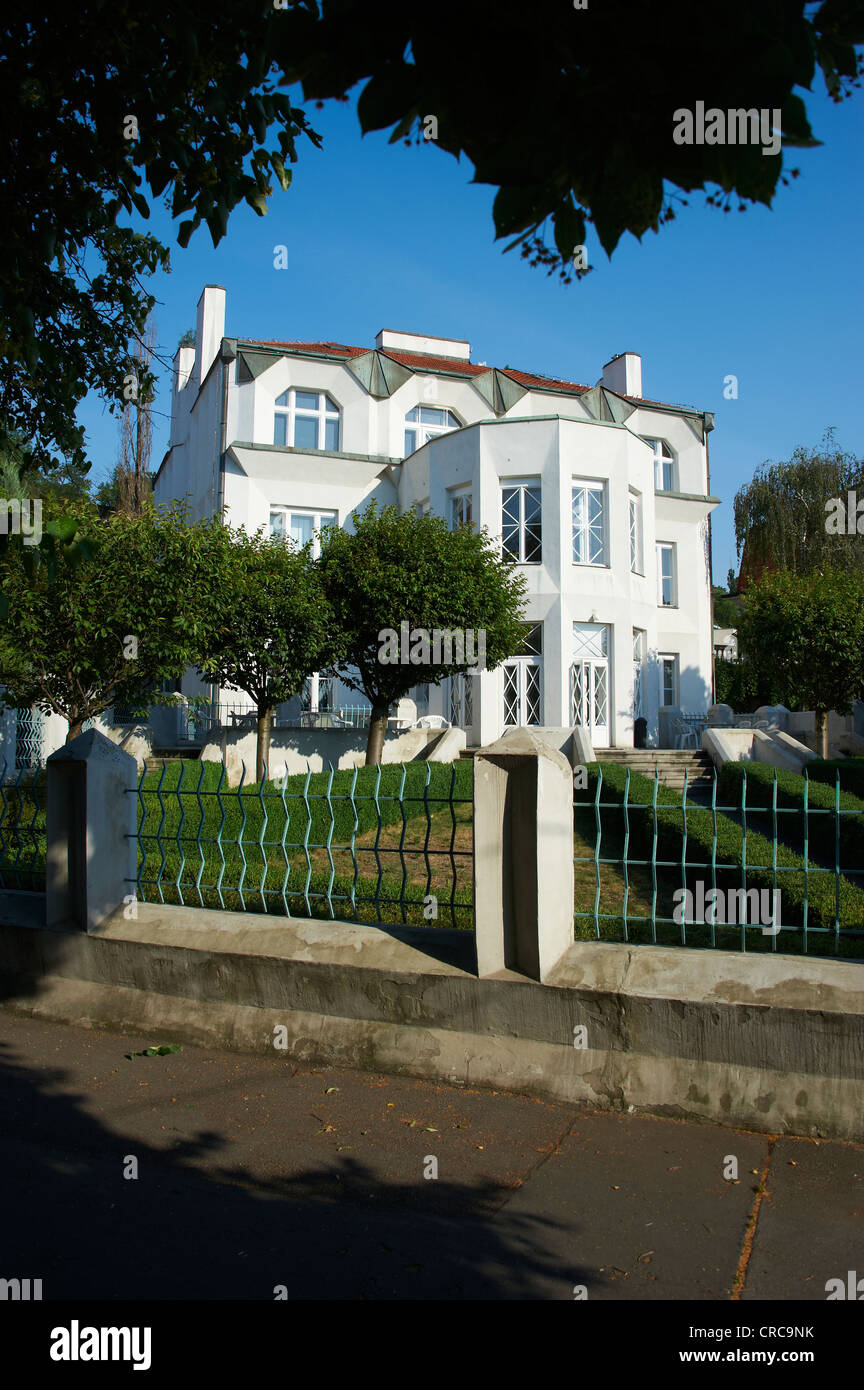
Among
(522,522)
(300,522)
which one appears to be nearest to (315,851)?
(522,522)

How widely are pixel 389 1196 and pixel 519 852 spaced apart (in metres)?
1.62

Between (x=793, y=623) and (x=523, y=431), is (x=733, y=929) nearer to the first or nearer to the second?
(x=793, y=623)

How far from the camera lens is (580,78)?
1979 mm

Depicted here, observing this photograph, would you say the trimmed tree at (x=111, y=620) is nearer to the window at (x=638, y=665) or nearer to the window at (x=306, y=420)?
the window at (x=306, y=420)

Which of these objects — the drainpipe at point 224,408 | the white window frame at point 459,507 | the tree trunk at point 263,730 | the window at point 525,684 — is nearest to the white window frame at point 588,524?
the window at point 525,684

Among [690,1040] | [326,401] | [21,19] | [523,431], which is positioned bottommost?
[690,1040]

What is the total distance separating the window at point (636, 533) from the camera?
23047 millimetres

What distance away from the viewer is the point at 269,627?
16.5 m

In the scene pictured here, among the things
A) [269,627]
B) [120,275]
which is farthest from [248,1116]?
[269,627]

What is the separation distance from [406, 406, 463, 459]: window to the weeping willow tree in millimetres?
11066

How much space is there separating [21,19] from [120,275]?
2594 mm

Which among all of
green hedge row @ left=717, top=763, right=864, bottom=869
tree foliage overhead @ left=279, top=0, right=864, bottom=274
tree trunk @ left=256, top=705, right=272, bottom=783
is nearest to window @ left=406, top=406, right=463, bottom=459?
tree trunk @ left=256, top=705, right=272, bottom=783

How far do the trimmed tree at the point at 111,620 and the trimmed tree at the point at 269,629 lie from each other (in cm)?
125

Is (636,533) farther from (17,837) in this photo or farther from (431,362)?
(17,837)
